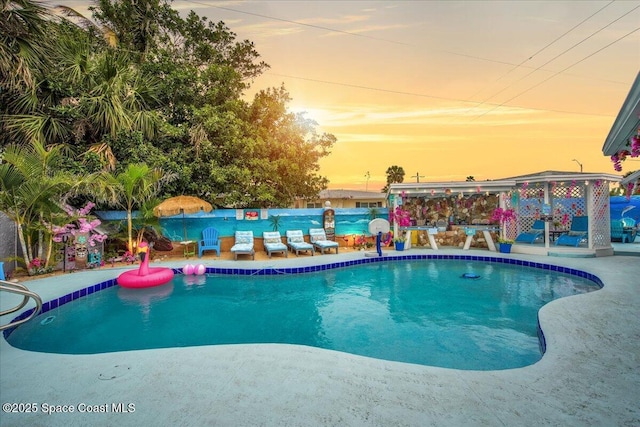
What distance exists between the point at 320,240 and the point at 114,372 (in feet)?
34.8

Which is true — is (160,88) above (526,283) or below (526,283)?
above

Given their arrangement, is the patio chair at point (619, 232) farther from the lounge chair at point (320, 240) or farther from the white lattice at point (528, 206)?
the lounge chair at point (320, 240)

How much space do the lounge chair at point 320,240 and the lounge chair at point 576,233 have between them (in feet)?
28.3

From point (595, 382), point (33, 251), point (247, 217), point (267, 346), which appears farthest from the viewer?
point (247, 217)

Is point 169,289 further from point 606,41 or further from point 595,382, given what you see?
point 606,41

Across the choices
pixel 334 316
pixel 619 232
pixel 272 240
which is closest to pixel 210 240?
pixel 272 240

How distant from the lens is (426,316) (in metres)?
6.34

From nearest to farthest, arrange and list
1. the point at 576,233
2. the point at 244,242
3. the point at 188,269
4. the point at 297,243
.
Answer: the point at 188,269 → the point at 576,233 → the point at 244,242 → the point at 297,243

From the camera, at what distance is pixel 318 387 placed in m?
3.16

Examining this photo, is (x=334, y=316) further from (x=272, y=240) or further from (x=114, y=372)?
(x=272, y=240)

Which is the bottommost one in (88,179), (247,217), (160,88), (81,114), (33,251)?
(33,251)

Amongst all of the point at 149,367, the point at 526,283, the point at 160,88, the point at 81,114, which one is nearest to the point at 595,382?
the point at 149,367

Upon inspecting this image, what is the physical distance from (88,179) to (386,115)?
12.5m

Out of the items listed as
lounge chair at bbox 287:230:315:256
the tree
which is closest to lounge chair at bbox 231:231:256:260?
lounge chair at bbox 287:230:315:256
